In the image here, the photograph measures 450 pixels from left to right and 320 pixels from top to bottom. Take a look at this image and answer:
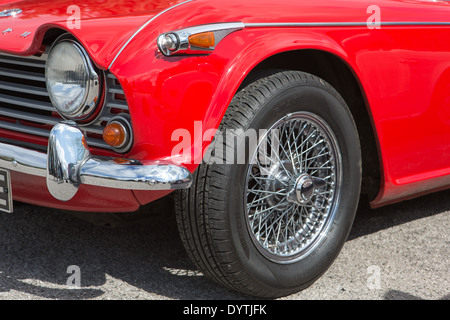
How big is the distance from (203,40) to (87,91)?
0.42 m

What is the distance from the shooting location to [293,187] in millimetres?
2633

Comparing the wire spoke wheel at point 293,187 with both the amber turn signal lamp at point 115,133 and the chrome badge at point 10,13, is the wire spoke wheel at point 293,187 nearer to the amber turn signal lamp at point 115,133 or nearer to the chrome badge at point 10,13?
the amber turn signal lamp at point 115,133

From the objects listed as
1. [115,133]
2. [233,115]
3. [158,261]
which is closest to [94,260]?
[158,261]

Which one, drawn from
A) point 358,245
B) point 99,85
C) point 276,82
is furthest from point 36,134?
point 358,245

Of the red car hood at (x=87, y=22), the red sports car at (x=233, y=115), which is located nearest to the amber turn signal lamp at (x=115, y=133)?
the red sports car at (x=233, y=115)

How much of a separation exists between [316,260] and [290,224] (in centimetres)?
18

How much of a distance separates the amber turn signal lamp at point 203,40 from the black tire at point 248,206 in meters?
0.24

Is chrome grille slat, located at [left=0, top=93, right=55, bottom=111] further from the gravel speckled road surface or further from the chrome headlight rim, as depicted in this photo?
the gravel speckled road surface

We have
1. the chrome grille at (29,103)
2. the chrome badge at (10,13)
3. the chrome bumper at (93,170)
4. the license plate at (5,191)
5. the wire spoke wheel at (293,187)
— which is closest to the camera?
the chrome bumper at (93,170)

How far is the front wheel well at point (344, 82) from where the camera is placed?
260 cm

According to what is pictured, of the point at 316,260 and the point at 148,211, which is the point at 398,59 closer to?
the point at 316,260

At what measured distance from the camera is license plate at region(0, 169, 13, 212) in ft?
7.89

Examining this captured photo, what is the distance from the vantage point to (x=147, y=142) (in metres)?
2.19

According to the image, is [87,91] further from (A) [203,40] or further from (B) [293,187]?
(B) [293,187]
